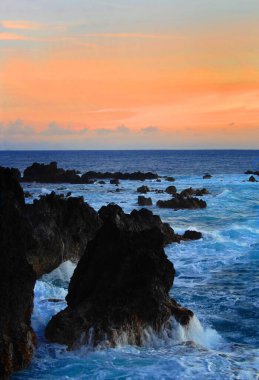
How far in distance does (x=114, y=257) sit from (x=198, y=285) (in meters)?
8.02

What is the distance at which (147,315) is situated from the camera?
17.4m

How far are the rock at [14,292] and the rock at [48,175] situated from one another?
75485mm

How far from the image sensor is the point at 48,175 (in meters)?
94.4

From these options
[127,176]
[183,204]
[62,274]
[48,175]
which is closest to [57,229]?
[62,274]

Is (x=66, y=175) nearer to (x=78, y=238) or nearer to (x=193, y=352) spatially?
(x=78, y=238)

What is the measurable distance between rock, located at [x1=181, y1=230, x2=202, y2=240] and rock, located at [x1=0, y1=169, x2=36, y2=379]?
22624 millimetres

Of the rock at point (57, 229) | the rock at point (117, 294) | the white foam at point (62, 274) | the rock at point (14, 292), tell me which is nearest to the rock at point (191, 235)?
the rock at point (57, 229)

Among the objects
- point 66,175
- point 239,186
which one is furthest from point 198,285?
point 66,175

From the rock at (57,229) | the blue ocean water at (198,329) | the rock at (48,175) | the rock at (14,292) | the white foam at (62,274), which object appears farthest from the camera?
the rock at (48,175)

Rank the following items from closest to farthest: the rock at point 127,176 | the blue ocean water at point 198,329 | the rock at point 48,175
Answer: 1. the blue ocean water at point 198,329
2. the rock at point 48,175
3. the rock at point 127,176

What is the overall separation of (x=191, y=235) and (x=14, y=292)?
78.2ft

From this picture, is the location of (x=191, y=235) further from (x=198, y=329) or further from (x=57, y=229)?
(x=198, y=329)

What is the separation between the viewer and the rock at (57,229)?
1053 inches

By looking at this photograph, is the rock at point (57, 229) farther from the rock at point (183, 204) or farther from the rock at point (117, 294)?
the rock at point (183, 204)
